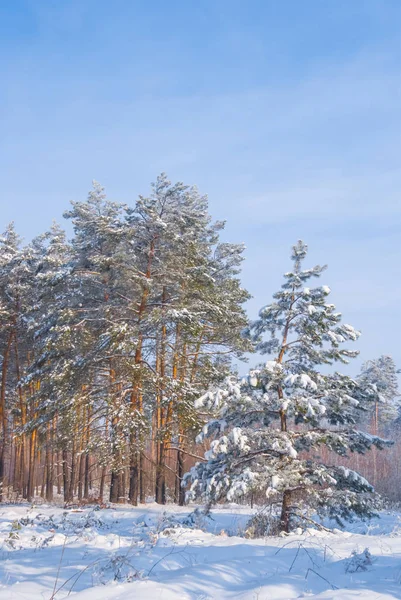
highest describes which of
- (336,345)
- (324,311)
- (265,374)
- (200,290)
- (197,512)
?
(200,290)

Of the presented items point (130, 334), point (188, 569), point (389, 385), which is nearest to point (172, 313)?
point (130, 334)

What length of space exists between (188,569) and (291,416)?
6462 millimetres

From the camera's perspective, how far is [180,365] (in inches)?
917

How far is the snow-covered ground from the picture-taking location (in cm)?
495

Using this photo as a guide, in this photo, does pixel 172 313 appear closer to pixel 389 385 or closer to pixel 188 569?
pixel 188 569

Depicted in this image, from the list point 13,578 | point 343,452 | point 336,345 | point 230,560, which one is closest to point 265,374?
point 336,345

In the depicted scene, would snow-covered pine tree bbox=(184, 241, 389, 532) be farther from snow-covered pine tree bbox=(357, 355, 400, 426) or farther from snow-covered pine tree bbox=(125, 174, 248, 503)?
snow-covered pine tree bbox=(357, 355, 400, 426)

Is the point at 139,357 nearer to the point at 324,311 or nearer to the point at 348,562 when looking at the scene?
the point at 324,311

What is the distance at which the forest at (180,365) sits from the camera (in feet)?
37.8

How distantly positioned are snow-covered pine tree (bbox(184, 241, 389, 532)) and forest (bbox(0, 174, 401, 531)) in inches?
1.3

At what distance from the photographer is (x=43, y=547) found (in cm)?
860

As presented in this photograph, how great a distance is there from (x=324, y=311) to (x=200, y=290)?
Result: 32.8 ft

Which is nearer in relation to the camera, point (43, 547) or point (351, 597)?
point (351, 597)

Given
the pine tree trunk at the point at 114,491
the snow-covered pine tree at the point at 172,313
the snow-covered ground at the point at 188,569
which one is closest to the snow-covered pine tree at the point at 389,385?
the snow-covered pine tree at the point at 172,313
